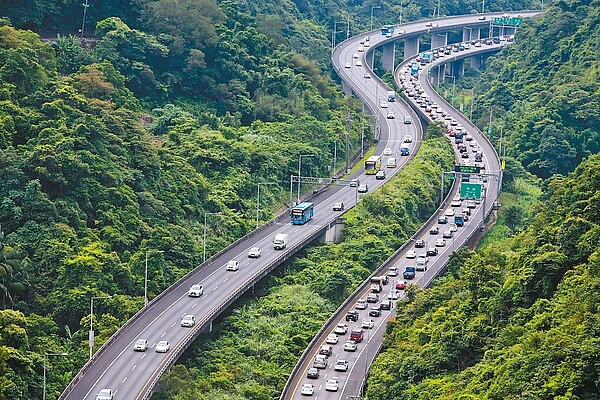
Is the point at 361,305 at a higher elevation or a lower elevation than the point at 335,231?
lower

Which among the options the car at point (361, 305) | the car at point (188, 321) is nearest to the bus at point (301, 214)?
the car at point (361, 305)

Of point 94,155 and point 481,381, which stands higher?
point 94,155

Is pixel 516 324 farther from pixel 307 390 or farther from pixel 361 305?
pixel 361 305

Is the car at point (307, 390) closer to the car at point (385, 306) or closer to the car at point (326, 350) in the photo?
the car at point (326, 350)

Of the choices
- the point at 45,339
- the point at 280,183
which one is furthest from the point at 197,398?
the point at 280,183

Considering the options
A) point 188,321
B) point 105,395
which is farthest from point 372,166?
point 105,395

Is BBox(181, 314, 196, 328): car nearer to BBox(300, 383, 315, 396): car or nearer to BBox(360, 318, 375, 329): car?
BBox(300, 383, 315, 396): car

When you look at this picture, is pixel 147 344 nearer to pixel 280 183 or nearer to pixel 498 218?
pixel 280 183
